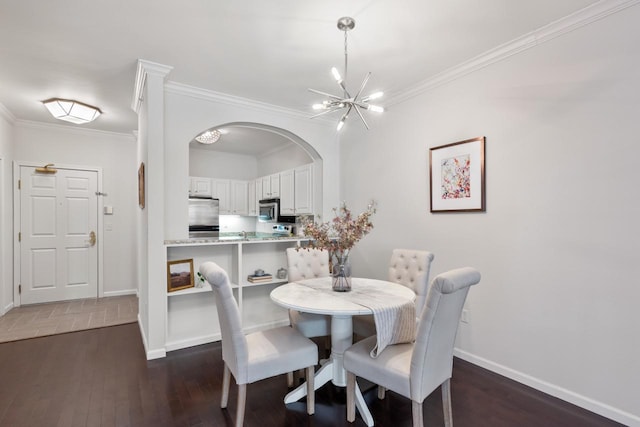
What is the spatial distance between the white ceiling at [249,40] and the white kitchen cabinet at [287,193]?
5.34 feet

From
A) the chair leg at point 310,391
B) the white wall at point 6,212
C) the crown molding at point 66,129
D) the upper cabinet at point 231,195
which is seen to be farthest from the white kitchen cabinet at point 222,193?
the chair leg at point 310,391

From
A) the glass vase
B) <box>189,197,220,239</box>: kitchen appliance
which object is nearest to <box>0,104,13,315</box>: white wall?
<box>189,197,220,239</box>: kitchen appliance

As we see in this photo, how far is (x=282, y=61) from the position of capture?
111 inches

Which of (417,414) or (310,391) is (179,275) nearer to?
(310,391)

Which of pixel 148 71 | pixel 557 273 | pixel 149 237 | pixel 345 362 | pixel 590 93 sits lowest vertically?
pixel 345 362

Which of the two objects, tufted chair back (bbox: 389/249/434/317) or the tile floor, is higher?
tufted chair back (bbox: 389/249/434/317)

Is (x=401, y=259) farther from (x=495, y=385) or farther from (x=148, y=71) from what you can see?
(x=148, y=71)

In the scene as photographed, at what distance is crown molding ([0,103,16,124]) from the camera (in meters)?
4.05

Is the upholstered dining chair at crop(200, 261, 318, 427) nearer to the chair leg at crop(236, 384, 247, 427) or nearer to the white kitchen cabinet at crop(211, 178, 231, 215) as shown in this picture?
the chair leg at crop(236, 384, 247, 427)

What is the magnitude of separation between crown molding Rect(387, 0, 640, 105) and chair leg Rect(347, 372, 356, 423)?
269cm

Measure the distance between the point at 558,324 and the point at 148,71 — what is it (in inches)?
155

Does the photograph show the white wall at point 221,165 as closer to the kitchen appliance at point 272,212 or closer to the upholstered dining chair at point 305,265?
the kitchen appliance at point 272,212

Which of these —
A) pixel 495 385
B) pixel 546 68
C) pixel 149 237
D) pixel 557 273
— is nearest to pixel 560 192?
pixel 557 273

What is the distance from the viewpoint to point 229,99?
3559 mm
